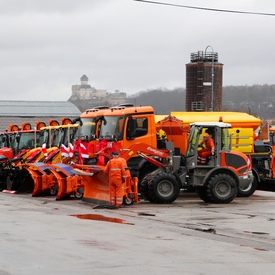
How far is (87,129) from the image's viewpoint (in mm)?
25109

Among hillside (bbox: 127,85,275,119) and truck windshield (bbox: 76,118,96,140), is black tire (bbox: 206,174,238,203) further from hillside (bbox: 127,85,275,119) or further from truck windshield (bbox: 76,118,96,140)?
hillside (bbox: 127,85,275,119)

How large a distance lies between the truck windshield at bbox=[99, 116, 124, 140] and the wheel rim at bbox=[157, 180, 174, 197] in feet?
9.17

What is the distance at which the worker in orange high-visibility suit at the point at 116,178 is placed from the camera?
19438 mm

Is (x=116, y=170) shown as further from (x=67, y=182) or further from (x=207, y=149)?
(x=207, y=149)

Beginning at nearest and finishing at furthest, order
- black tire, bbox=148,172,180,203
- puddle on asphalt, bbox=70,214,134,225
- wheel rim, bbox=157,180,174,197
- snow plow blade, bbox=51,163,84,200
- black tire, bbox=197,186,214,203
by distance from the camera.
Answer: puddle on asphalt, bbox=70,214,134,225, black tire, bbox=148,172,180,203, wheel rim, bbox=157,180,174,197, black tire, bbox=197,186,214,203, snow plow blade, bbox=51,163,84,200

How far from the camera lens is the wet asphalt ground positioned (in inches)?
405

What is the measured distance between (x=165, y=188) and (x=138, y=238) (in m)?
7.35

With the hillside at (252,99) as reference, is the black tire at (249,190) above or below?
below

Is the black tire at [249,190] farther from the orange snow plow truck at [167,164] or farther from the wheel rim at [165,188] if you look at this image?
the wheel rim at [165,188]

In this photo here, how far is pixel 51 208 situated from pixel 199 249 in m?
8.31

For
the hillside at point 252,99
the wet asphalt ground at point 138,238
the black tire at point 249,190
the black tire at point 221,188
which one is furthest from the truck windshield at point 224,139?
the hillside at point 252,99

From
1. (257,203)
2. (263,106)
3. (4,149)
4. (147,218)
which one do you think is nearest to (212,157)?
(257,203)

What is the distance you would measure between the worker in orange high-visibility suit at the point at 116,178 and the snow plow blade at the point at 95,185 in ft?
1.70

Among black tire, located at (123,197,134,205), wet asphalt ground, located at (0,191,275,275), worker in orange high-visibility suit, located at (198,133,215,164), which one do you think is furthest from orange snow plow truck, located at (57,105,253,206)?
black tire, located at (123,197,134,205)
